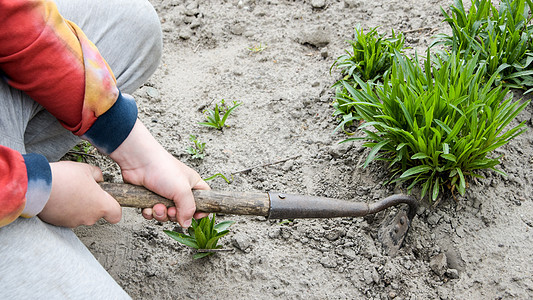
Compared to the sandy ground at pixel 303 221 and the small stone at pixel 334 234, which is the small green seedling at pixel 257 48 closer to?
the sandy ground at pixel 303 221

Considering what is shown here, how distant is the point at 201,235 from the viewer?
1939 mm

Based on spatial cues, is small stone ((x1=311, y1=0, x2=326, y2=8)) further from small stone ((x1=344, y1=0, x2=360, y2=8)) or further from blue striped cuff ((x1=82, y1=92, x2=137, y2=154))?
blue striped cuff ((x1=82, y1=92, x2=137, y2=154))

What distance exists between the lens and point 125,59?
6.46ft

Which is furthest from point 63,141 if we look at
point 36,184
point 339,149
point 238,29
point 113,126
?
point 238,29

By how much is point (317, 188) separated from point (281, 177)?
21 centimetres

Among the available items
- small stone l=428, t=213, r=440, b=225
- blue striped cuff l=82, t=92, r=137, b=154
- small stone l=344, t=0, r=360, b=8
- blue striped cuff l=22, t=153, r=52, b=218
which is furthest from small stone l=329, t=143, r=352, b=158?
blue striped cuff l=22, t=153, r=52, b=218

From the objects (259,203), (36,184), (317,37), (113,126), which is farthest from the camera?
(317,37)

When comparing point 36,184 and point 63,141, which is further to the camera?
point 63,141

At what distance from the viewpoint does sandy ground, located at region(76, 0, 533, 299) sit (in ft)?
6.52

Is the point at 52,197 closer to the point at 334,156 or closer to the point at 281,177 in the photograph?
the point at 281,177

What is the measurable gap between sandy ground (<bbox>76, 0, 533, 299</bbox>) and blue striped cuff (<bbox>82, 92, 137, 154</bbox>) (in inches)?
26.1

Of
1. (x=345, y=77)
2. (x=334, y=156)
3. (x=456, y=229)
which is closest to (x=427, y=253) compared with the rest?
(x=456, y=229)

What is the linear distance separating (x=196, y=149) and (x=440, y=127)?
4.29 feet

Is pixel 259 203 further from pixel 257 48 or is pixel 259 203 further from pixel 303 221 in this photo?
pixel 257 48
